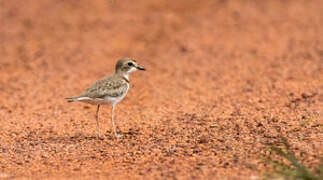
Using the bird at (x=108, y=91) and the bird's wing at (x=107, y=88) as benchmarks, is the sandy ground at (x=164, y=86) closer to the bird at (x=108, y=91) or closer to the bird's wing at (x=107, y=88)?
the bird at (x=108, y=91)

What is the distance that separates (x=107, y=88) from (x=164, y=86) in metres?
3.31

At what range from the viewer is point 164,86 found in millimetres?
10477

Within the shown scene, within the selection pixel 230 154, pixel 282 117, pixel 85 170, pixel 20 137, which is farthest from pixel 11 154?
pixel 282 117

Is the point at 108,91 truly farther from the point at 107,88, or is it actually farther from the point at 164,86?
the point at 164,86

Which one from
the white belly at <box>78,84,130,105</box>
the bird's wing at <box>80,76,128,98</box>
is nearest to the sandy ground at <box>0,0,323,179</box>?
the white belly at <box>78,84,130,105</box>

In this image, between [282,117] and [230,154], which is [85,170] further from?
[282,117]

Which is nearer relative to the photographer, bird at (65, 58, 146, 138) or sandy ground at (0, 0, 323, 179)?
sandy ground at (0, 0, 323, 179)

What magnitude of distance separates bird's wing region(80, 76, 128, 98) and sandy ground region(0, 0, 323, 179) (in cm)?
73

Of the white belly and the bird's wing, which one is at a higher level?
the bird's wing

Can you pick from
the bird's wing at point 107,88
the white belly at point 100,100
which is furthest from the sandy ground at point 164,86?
the bird's wing at point 107,88

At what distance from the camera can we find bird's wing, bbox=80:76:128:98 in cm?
714

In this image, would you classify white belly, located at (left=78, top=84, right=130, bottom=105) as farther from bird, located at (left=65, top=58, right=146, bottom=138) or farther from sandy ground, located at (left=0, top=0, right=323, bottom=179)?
sandy ground, located at (left=0, top=0, right=323, bottom=179)

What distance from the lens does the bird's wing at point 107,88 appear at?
714 cm

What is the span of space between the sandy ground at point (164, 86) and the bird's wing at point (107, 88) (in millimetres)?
733
